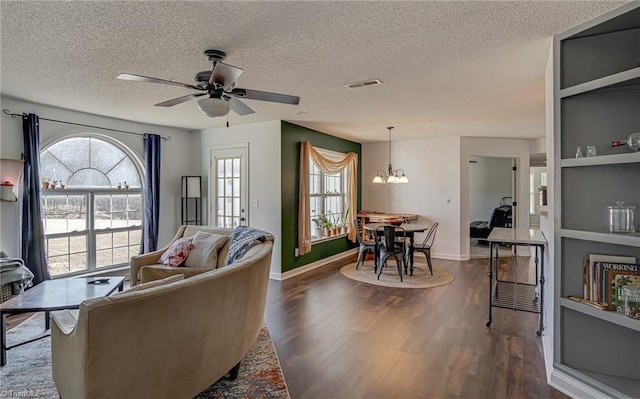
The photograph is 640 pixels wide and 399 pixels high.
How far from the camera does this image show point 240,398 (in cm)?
226

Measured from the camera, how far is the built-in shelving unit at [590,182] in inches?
88.5

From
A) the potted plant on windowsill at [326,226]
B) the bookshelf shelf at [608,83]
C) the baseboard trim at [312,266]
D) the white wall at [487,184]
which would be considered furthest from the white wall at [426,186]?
the bookshelf shelf at [608,83]

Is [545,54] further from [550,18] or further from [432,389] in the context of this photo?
[432,389]

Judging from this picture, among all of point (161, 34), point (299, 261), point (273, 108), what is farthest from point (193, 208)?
point (161, 34)

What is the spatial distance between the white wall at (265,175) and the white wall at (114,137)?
3.38ft

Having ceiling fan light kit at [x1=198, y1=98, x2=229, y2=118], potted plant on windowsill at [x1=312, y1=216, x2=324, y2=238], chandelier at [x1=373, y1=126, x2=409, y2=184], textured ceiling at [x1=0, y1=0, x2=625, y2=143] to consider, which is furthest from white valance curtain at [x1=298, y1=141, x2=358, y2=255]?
ceiling fan light kit at [x1=198, y1=98, x2=229, y2=118]

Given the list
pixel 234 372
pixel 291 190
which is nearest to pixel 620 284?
pixel 234 372

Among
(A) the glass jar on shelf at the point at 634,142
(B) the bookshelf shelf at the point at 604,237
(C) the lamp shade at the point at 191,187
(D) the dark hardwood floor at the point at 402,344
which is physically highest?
(A) the glass jar on shelf at the point at 634,142

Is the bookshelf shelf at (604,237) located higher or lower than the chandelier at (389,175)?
lower

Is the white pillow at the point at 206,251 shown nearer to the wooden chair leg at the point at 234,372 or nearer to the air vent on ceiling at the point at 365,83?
the wooden chair leg at the point at 234,372

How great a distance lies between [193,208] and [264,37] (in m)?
4.49

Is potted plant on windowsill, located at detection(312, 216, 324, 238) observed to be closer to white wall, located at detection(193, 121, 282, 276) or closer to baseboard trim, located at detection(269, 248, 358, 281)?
baseboard trim, located at detection(269, 248, 358, 281)

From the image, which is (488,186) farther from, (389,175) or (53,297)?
(53,297)

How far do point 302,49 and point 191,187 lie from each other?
13.3 feet
